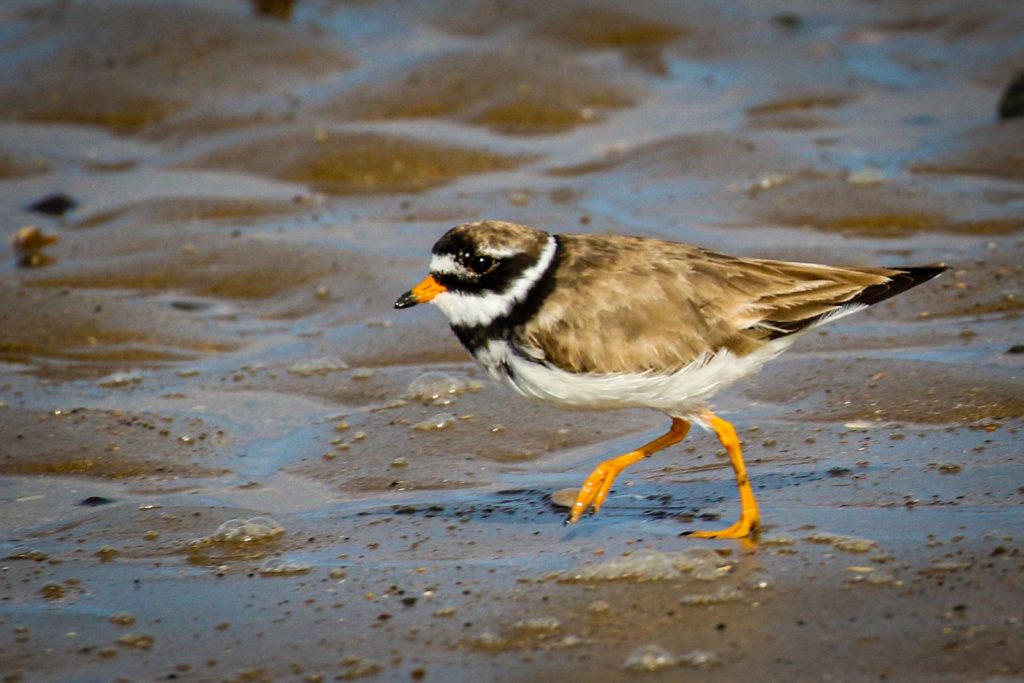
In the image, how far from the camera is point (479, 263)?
5.49 meters

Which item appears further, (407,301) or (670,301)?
(407,301)

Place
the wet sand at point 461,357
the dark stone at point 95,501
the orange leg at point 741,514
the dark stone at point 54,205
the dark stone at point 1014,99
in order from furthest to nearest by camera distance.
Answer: the dark stone at point 54,205
the dark stone at point 1014,99
the dark stone at point 95,501
the orange leg at point 741,514
the wet sand at point 461,357

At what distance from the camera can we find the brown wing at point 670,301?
532cm

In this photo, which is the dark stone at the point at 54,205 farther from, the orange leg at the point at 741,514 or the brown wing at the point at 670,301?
the orange leg at the point at 741,514

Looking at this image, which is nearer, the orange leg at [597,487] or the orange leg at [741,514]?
the orange leg at [741,514]

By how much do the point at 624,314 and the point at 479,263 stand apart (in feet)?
1.94

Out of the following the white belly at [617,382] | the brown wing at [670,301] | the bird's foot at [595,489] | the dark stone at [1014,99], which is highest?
the dark stone at [1014,99]

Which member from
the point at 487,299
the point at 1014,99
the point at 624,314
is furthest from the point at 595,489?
the point at 1014,99

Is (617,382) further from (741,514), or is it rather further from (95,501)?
(95,501)

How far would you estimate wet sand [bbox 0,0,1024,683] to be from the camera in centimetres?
462

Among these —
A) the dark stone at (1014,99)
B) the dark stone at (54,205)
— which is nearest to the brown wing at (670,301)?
the dark stone at (1014,99)

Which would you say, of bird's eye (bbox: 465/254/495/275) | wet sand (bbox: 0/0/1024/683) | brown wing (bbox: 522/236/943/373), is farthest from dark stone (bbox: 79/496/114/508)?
brown wing (bbox: 522/236/943/373)

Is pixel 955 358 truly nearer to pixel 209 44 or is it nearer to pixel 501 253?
pixel 501 253

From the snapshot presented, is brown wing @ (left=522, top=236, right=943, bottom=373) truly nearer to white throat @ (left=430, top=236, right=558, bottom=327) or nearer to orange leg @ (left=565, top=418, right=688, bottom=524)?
white throat @ (left=430, top=236, right=558, bottom=327)
